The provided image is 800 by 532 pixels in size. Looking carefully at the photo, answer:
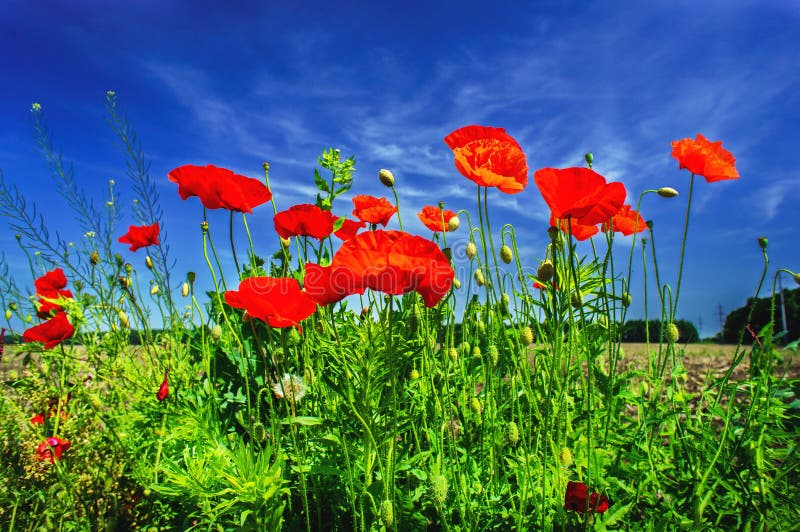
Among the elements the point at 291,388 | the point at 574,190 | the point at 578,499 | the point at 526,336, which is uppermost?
the point at 574,190

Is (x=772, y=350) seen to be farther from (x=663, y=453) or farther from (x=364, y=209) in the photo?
(x=364, y=209)

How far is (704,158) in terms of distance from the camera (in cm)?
175

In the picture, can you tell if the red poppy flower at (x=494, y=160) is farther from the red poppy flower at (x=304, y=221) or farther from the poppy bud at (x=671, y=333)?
the poppy bud at (x=671, y=333)

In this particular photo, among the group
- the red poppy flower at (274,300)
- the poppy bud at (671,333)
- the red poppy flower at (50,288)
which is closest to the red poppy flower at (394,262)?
the red poppy flower at (274,300)

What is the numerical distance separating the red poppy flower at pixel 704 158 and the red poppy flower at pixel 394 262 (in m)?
1.19

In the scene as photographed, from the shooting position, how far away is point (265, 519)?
1354mm

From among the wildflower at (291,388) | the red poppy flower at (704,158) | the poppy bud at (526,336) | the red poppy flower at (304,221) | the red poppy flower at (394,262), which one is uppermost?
the red poppy flower at (704,158)

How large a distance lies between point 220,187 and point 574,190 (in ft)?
3.52

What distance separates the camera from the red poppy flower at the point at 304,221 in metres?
1.70

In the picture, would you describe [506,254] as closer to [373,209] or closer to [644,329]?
[373,209]

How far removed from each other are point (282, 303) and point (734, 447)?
1558 millimetres

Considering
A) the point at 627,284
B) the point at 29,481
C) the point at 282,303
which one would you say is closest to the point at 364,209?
the point at 282,303

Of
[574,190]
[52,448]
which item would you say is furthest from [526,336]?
[52,448]

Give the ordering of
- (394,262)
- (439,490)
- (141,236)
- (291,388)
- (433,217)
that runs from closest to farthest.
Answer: (394,262) → (439,490) → (291,388) → (433,217) → (141,236)
